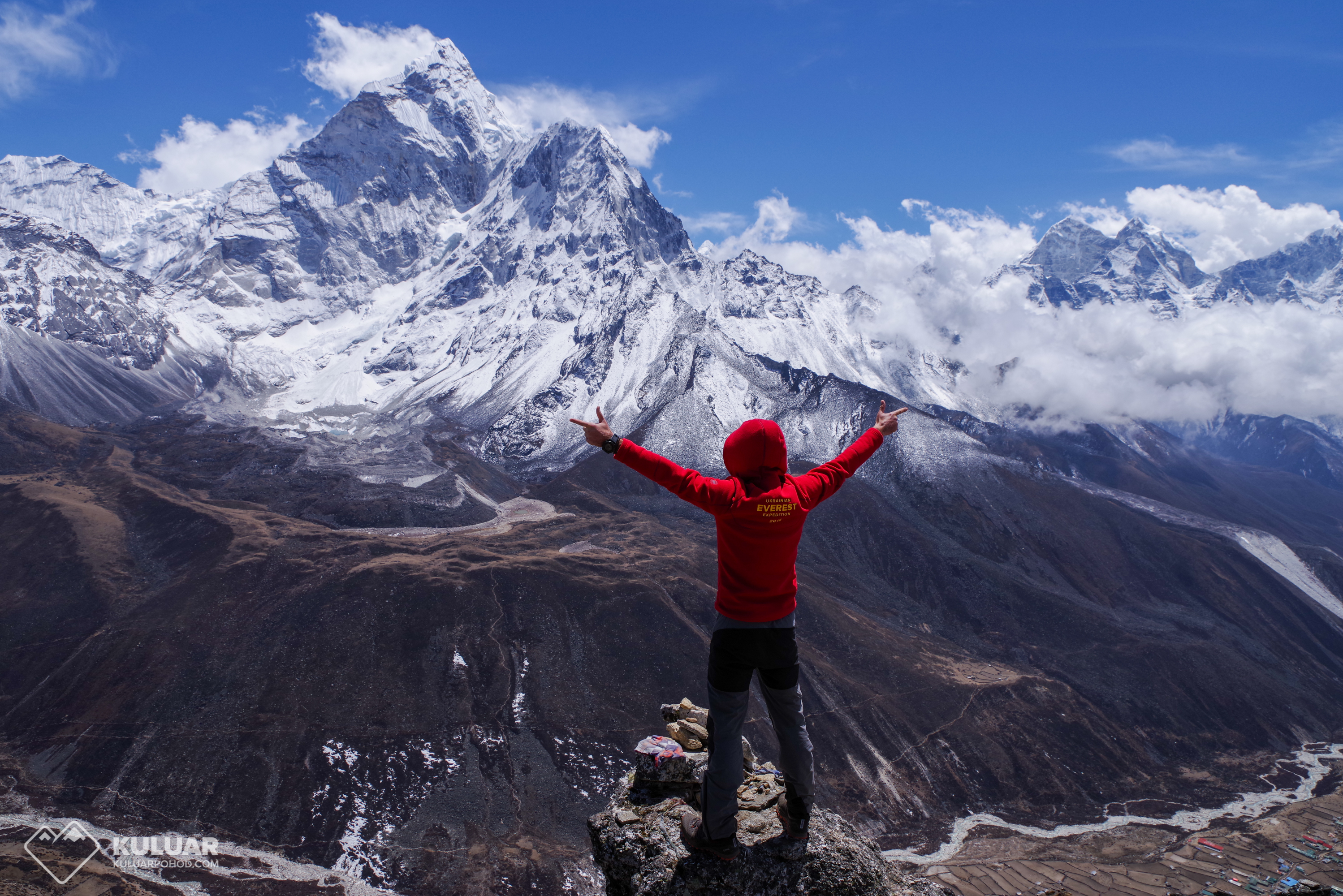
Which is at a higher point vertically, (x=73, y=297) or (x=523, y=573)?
(x=73, y=297)

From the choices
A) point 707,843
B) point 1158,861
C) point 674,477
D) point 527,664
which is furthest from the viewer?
point 527,664

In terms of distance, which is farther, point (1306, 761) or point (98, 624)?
point (1306, 761)

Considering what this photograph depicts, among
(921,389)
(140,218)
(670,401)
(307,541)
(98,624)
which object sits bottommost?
(98,624)

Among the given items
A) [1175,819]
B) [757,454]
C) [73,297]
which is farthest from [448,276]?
[757,454]

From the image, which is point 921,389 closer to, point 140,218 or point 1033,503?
point 1033,503

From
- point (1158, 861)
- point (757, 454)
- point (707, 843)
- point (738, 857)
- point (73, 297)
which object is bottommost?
point (1158, 861)

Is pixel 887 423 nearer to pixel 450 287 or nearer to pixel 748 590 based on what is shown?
pixel 748 590

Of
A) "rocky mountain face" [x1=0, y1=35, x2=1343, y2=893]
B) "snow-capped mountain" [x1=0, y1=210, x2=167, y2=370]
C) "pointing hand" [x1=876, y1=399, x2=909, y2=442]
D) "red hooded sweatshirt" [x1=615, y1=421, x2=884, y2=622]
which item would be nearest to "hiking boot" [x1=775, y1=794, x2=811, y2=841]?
"red hooded sweatshirt" [x1=615, y1=421, x2=884, y2=622]

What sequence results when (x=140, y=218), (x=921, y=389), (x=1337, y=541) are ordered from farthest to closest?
(x=140, y=218) → (x=921, y=389) → (x=1337, y=541)

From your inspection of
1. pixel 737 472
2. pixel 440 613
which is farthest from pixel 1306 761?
pixel 737 472
